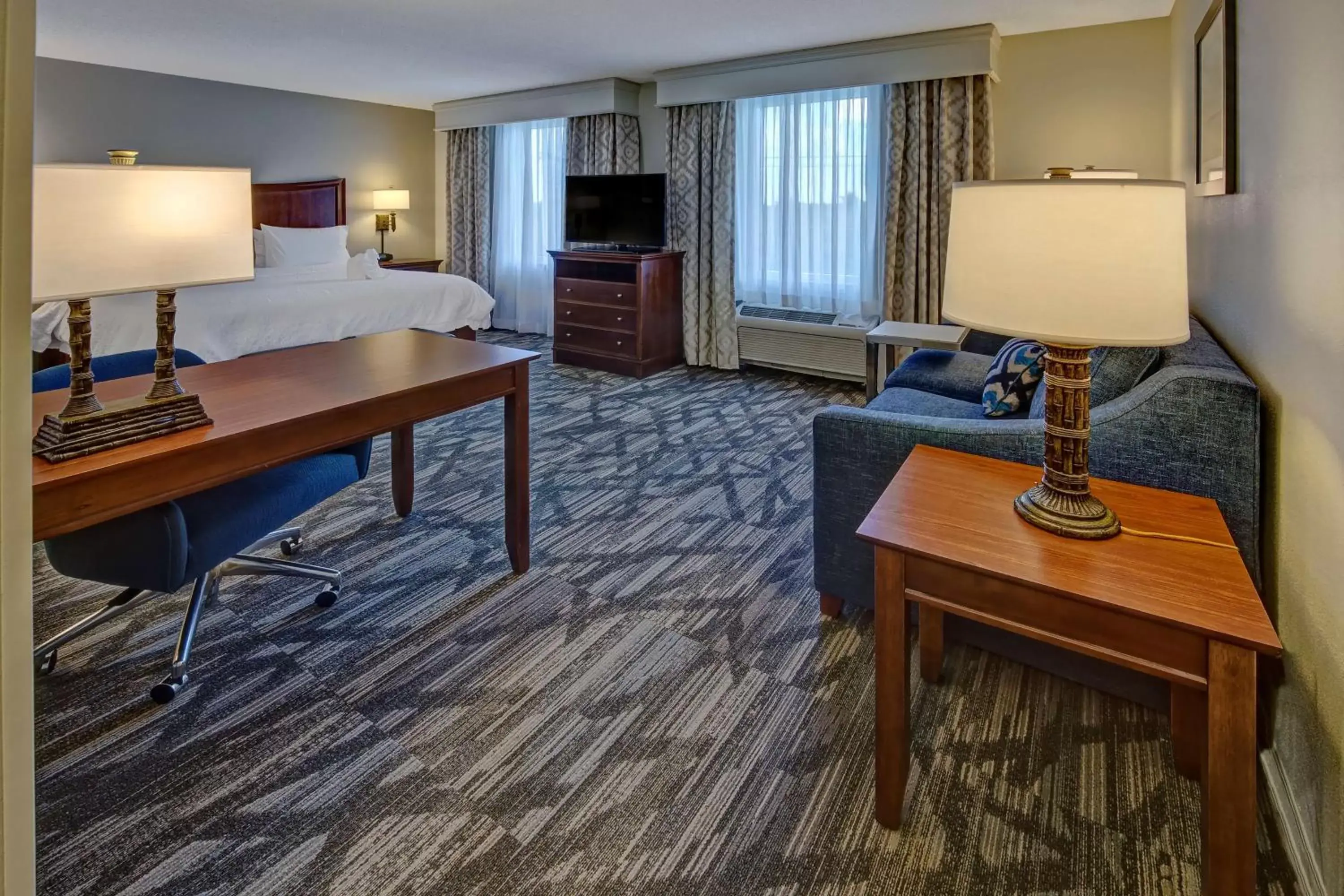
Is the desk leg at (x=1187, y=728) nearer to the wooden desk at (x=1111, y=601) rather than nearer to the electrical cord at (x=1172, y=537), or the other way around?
the wooden desk at (x=1111, y=601)

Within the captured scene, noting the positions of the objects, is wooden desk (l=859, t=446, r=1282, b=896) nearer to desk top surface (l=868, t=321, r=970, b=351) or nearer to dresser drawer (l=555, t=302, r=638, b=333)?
desk top surface (l=868, t=321, r=970, b=351)

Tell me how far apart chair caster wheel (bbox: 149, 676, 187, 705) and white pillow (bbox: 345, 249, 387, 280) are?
4.22m

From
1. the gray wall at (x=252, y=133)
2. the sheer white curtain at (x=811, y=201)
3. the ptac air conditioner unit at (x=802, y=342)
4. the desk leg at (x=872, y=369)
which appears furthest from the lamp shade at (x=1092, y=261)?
the gray wall at (x=252, y=133)

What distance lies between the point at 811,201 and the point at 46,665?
16.2 ft

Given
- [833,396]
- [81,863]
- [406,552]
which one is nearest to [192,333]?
[406,552]

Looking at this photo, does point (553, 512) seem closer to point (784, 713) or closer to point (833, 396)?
point (784, 713)

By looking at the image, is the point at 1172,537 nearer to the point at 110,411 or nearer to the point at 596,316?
the point at 110,411

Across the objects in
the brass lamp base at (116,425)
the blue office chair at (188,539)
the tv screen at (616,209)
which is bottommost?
the blue office chair at (188,539)

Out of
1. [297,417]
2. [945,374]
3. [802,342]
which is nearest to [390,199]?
[802,342]

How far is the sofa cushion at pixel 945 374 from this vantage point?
3.22 meters

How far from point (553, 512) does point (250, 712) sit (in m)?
1.44

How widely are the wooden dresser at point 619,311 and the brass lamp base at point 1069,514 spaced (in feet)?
→ 14.2

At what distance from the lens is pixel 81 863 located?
4.40 ft

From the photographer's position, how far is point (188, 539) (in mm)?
1694
